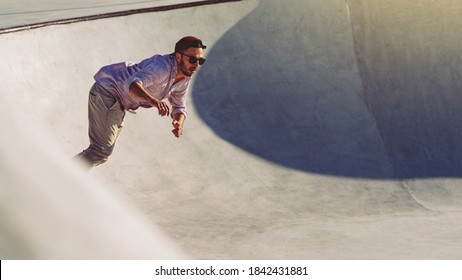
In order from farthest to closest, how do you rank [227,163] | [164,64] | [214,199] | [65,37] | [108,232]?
[65,37]
[227,163]
[214,199]
[164,64]
[108,232]

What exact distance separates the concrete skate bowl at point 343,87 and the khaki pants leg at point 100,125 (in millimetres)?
2937

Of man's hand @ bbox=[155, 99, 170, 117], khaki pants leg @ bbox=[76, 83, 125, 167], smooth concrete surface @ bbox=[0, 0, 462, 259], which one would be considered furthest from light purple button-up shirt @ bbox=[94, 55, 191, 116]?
smooth concrete surface @ bbox=[0, 0, 462, 259]

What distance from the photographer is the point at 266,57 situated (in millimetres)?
12320

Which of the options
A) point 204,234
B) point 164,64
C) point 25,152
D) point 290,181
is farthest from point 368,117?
point 25,152

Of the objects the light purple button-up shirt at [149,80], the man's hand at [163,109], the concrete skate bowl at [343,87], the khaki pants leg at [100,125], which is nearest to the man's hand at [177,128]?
the light purple button-up shirt at [149,80]

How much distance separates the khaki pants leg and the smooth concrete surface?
36 cm

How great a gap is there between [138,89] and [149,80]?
0.74 ft

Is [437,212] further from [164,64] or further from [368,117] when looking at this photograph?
[164,64]

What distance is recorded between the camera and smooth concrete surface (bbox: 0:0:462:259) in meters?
9.21

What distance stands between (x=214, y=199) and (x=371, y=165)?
7.14 feet

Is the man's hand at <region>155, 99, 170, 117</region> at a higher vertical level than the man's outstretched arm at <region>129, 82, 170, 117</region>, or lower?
lower

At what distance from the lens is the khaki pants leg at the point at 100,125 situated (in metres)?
8.05

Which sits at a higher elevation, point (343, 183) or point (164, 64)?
point (164, 64)

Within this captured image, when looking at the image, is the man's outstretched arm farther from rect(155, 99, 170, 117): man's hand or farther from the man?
rect(155, 99, 170, 117): man's hand
